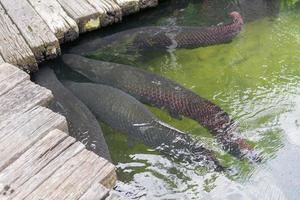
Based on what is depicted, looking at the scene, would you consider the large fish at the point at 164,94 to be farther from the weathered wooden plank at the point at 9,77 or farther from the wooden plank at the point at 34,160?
the wooden plank at the point at 34,160

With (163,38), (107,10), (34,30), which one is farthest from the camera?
(163,38)

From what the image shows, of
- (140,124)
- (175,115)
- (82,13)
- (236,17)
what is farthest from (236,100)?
(82,13)

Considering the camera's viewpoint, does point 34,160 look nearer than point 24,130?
Yes

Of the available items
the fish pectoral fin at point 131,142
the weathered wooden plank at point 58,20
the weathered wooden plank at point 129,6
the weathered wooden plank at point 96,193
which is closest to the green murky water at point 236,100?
the fish pectoral fin at point 131,142

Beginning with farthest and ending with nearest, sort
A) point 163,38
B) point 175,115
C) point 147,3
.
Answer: point 147,3, point 163,38, point 175,115

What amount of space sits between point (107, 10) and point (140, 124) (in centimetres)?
202

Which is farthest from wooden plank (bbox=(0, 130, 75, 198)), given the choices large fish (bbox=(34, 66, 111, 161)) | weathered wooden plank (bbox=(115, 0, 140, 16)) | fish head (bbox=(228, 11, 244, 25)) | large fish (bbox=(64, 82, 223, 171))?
fish head (bbox=(228, 11, 244, 25))

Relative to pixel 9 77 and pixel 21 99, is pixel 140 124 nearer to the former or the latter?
pixel 21 99

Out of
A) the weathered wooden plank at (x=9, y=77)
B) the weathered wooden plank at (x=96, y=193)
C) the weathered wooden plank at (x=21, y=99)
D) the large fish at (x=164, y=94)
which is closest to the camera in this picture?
the weathered wooden plank at (x=96, y=193)

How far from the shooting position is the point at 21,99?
4.15m

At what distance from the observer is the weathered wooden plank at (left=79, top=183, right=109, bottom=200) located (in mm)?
3203

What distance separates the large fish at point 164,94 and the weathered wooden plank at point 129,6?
0.90 m

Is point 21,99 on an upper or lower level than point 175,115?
upper

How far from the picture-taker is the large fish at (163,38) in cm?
606
